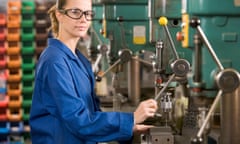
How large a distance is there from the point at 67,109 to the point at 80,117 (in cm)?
6

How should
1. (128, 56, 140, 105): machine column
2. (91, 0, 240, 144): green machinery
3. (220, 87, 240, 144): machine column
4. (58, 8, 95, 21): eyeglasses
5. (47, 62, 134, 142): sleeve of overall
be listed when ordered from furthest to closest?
(128, 56, 140, 105): machine column
(220, 87, 240, 144): machine column
(58, 8, 95, 21): eyeglasses
(47, 62, 134, 142): sleeve of overall
(91, 0, 240, 144): green machinery

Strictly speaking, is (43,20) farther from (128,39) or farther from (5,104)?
(128,39)

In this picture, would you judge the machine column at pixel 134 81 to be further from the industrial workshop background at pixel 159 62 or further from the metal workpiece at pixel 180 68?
the metal workpiece at pixel 180 68

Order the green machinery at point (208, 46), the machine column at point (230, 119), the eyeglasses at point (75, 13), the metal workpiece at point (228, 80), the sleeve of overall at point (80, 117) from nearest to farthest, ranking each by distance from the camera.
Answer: the metal workpiece at point (228, 80) → the green machinery at point (208, 46) → the sleeve of overall at point (80, 117) → the eyeglasses at point (75, 13) → the machine column at point (230, 119)

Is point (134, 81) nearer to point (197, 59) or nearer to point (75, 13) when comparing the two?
point (75, 13)

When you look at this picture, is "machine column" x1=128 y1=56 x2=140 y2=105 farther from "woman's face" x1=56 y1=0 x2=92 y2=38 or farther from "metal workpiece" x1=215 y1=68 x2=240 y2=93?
"metal workpiece" x1=215 y1=68 x2=240 y2=93

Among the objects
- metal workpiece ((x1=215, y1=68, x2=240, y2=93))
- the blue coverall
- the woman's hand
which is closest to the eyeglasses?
the blue coverall

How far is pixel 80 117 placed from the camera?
78.3 inches

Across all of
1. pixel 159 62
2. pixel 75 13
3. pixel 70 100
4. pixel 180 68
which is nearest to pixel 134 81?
pixel 159 62

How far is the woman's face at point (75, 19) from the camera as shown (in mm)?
2135

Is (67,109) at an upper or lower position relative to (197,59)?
lower

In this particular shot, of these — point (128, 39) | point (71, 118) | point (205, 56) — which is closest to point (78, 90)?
point (71, 118)

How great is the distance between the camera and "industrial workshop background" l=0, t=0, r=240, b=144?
2.01m

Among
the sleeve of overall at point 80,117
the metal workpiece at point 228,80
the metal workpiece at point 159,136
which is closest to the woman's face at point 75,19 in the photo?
the sleeve of overall at point 80,117
